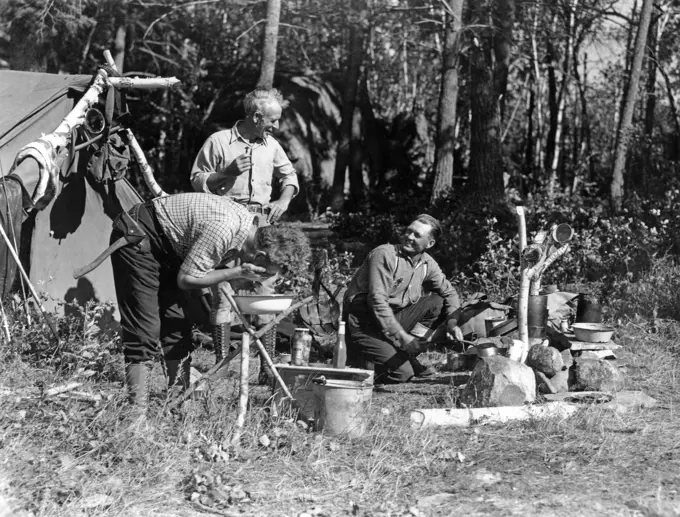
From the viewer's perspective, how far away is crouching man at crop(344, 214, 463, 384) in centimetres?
546

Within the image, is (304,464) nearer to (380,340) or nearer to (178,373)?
(178,373)

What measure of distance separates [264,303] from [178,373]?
0.70 m

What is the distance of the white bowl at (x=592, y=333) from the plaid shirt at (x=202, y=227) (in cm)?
251

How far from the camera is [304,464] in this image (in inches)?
152

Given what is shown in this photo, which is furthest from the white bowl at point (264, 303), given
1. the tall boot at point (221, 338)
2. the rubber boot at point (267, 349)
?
the rubber boot at point (267, 349)

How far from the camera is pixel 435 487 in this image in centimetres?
371

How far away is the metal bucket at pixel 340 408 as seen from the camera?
4.18 m

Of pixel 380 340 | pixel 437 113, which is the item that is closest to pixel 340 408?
pixel 380 340

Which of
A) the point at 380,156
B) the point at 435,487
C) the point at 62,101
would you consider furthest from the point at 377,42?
the point at 435,487

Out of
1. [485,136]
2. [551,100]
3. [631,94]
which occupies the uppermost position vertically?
[551,100]

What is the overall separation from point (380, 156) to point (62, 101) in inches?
395

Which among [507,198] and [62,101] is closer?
[62,101]

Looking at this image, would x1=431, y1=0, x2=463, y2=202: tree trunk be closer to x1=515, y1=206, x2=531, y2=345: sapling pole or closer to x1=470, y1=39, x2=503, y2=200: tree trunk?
x1=470, y1=39, x2=503, y2=200: tree trunk

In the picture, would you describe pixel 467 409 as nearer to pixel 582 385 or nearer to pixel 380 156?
pixel 582 385
